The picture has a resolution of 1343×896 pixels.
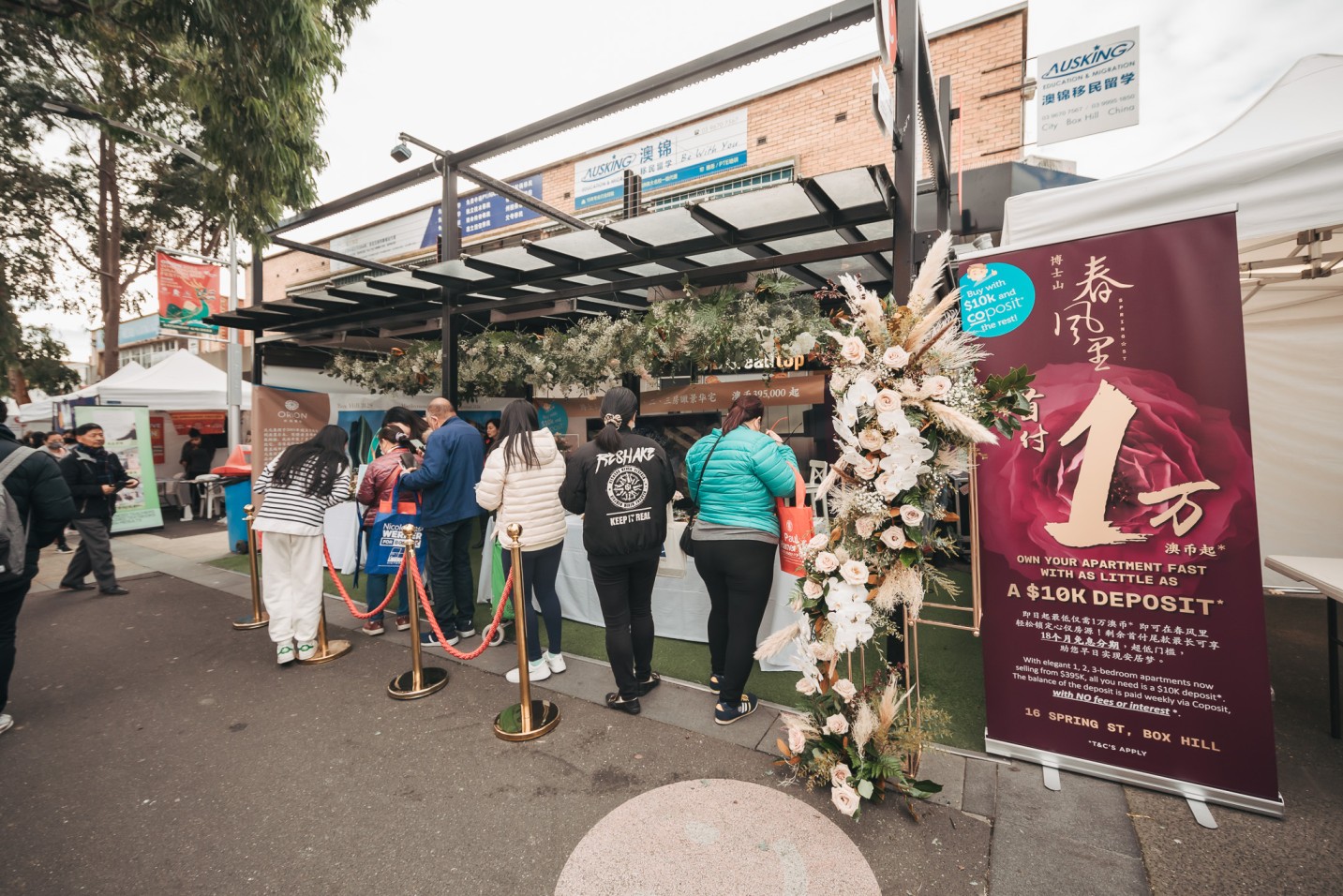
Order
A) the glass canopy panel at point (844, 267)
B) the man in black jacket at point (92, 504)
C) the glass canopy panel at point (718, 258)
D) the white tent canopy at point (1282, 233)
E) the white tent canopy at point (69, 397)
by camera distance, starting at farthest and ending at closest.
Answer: the white tent canopy at point (69, 397) → the man in black jacket at point (92, 504) → the glass canopy panel at point (844, 267) → the glass canopy panel at point (718, 258) → the white tent canopy at point (1282, 233)

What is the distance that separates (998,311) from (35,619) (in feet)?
29.1

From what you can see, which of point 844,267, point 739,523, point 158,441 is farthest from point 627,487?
point 158,441

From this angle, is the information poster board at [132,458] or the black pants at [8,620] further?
the information poster board at [132,458]

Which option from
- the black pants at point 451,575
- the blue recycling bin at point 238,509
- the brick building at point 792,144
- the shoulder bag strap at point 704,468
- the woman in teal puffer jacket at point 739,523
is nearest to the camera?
the woman in teal puffer jacket at point 739,523

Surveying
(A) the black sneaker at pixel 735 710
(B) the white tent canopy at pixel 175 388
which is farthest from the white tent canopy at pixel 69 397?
(A) the black sneaker at pixel 735 710

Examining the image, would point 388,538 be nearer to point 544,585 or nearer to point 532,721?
point 544,585

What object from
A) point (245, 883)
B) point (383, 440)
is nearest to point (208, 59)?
point (383, 440)

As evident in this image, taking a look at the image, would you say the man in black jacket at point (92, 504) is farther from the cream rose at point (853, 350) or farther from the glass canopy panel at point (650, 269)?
the cream rose at point (853, 350)

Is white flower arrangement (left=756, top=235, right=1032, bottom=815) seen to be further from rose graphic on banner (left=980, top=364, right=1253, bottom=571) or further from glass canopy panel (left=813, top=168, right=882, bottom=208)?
glass canopy panel (left=813, top=168, right=882, bottom=208)

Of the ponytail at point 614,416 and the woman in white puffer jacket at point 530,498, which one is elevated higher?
the ponytail at point 614,416

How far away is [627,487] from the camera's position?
322cm

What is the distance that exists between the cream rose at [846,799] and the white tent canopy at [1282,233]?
A: 8.45ft

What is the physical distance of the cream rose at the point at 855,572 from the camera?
2.31 meters

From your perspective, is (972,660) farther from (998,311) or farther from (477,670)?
(477,670)
